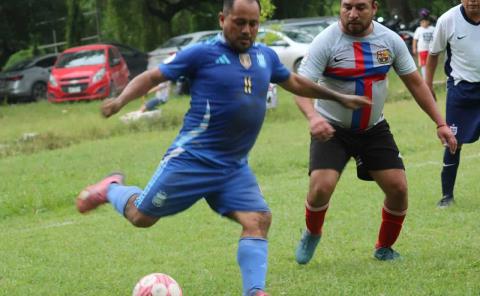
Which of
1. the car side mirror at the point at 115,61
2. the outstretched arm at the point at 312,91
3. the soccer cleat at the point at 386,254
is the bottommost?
the car side mirror at the point at 115,61

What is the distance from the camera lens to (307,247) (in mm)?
6691

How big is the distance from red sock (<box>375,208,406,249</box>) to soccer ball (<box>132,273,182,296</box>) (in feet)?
6.32

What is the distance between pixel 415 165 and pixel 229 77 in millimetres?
6918

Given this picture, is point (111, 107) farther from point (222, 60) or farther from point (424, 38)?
point (424, 38)

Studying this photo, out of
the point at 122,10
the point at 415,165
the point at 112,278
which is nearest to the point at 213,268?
the point at 112,278

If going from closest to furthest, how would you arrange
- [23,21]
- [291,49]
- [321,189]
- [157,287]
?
[157,287] < [321,189] < [291,49] < [23,21]

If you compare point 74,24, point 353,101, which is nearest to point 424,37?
point 74,24

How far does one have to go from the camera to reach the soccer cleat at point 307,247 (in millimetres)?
6686

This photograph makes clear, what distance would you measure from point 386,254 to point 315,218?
0.59 m

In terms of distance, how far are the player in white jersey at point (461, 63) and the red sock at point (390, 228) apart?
1.82 m

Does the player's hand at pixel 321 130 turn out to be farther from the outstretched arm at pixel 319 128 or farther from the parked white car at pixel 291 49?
the parked white car at pixel 291 49

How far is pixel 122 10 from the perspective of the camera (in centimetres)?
3253

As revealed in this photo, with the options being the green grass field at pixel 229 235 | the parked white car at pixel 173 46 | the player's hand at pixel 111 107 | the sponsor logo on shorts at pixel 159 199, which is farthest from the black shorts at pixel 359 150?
the parked white car at pixel 173 46

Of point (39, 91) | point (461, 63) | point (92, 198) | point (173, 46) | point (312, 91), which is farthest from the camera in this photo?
point (39, 91)
